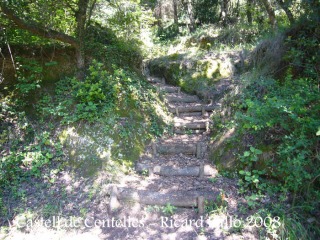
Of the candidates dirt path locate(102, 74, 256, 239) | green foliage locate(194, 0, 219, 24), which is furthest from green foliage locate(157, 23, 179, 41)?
dirt path locate(102, 74, 256, 239)

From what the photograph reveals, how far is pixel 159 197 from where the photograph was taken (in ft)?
12.5

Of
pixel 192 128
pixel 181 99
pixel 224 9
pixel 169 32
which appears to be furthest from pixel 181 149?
pixel 169 32

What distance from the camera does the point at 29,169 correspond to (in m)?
4.36

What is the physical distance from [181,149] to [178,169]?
745mm

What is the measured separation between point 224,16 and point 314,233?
39.1 ft

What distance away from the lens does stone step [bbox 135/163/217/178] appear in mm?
4508

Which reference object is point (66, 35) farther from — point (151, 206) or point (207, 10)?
point (207, 10)

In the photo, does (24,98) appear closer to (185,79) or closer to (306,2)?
(185,79)

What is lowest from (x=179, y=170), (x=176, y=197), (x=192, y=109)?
(x=176, y=197)

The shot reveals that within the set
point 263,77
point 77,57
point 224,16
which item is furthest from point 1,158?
point 224,16

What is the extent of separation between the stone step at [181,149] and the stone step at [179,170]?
586 millimetres

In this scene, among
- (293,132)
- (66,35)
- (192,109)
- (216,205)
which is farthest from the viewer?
(192,109)

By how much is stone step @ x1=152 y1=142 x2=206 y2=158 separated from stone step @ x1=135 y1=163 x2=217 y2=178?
0.59 metres

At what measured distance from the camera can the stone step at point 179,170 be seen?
4508 mm
